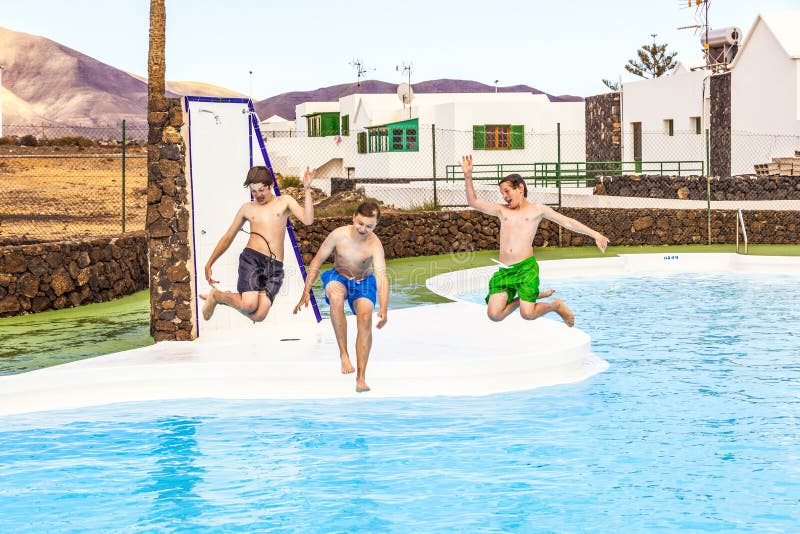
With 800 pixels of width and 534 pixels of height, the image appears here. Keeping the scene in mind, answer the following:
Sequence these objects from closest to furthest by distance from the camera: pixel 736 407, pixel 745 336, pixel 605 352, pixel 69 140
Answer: pixel 736 407
pixel 605 352
pixel 745 336
pixel 69 140

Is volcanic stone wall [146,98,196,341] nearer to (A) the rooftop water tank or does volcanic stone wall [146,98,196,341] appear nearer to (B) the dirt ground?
(B) the dirt ground

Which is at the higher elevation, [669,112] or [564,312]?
[669,112]

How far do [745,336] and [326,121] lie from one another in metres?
60.1

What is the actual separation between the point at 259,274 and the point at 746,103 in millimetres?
29875

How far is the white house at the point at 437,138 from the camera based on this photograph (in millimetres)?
48938

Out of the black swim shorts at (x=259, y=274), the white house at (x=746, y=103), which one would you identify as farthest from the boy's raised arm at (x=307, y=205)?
the white house at (x=746, y=103)

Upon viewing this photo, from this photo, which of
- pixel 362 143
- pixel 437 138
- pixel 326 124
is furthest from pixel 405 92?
pixel 326 124

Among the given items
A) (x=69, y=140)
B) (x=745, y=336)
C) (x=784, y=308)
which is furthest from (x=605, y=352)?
(x=69, y=140)

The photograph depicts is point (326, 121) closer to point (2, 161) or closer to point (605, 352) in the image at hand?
point (2, 161)

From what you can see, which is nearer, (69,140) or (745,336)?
(745,336)

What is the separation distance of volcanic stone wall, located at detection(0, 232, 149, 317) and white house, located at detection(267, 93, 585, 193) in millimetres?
27287

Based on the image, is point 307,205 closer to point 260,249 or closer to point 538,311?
point 260,249

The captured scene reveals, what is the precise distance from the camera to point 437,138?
1953 inches

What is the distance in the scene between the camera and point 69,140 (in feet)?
215
